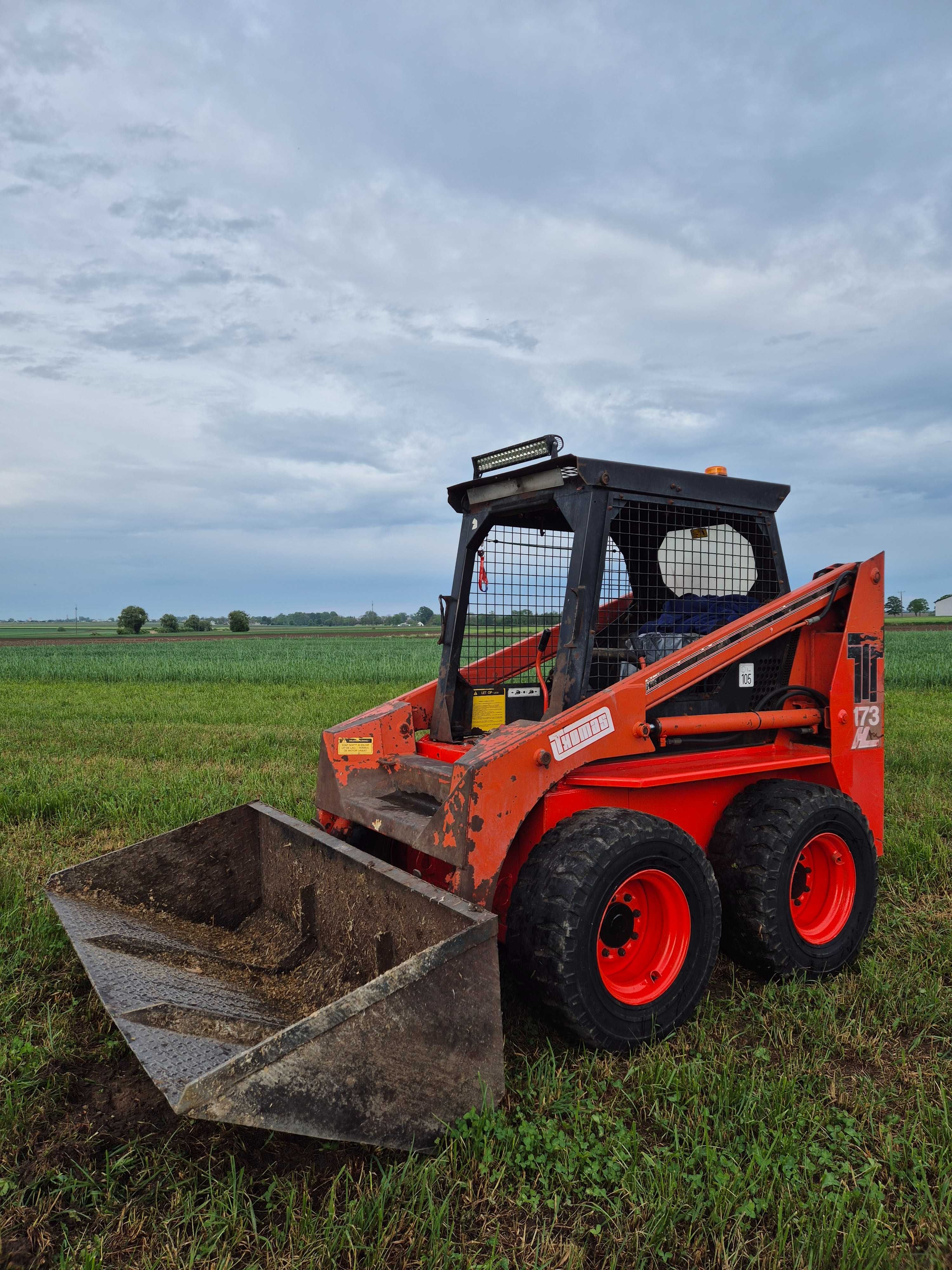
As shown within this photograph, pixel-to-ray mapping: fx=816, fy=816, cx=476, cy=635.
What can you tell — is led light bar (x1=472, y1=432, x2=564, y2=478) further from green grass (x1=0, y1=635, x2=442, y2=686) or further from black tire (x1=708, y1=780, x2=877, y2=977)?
green grass (x1=0, y1=635, x2=442, y2=686)

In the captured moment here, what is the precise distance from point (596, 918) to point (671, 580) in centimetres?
176

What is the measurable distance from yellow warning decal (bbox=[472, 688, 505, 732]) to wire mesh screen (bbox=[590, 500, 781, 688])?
653 millimetres

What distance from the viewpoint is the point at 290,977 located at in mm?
3193

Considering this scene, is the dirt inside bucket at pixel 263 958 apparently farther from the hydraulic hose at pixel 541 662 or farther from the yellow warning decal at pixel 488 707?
the hydraulic hose at pixel 541 662

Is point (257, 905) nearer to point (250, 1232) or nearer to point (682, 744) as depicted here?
point (250, 1232)

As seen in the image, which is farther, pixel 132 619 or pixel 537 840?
pixel 132 619

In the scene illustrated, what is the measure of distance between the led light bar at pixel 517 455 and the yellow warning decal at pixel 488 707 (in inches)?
42.3

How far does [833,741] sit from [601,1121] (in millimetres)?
2193

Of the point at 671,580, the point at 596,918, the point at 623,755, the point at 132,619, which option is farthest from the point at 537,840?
the point at 132,619

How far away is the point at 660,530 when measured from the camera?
3.84m

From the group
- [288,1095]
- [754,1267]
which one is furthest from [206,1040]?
[754,1267]

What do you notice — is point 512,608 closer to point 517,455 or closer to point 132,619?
point 517,455

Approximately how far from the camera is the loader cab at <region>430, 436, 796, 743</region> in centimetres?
348

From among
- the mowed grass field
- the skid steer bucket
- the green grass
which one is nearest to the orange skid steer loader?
the skid steer bucket
